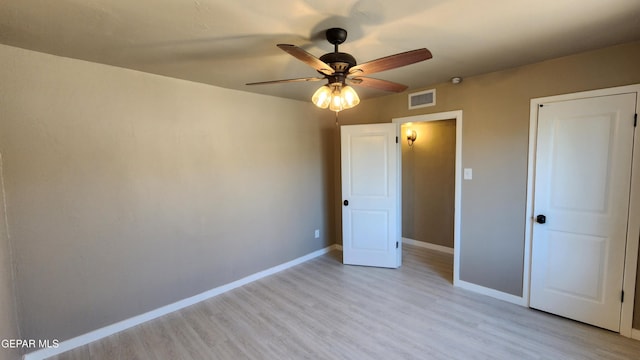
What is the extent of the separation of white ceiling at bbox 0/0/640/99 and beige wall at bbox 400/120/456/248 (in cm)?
196

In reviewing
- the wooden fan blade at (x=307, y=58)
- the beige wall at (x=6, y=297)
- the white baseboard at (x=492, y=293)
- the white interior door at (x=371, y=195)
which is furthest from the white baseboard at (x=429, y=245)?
the beige wall at (x=6, y=297)

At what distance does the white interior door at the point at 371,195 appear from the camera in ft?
12.3

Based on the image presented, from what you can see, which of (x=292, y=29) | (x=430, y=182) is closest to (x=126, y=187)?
(x=292, y=29)

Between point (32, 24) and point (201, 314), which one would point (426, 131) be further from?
point (32, 24)

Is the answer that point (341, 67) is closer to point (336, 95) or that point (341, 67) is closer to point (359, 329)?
point (336, 95)

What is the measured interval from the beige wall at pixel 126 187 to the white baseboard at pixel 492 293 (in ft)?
7.73

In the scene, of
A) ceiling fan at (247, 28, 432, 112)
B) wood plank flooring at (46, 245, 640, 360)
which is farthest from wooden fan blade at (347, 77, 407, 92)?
wood plank flooring at (46, 245, 640, 360)

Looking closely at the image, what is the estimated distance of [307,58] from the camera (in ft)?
5.12

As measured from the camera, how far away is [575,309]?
101 inches

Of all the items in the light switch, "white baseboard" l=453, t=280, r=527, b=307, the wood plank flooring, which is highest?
the light switch

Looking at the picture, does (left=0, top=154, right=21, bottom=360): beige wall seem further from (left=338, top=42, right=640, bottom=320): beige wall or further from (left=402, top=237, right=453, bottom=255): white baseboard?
(left=402, top=237, right=453, bottom=255): white baseboard

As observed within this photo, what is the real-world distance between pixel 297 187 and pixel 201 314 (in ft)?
6.43

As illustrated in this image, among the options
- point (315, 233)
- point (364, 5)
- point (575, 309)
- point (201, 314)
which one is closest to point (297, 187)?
point (315, 233)

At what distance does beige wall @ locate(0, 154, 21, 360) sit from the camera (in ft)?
5.62
